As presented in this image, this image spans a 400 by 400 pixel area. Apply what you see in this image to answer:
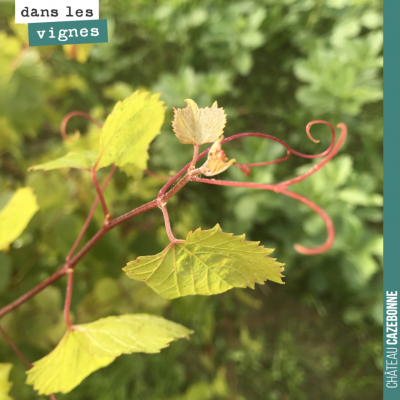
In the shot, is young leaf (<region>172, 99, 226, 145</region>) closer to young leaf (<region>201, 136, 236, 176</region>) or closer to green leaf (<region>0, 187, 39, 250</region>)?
young leaf (<region>201, 136, 236, 176</region>)

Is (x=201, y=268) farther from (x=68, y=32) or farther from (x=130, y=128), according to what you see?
(x=68, y=32)

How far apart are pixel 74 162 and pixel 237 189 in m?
0.53

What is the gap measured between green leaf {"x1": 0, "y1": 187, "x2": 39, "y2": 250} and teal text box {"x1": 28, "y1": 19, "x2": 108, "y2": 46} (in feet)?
0.82

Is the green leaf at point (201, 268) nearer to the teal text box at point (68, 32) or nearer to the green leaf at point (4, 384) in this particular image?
the green leaf at point (4, 384)

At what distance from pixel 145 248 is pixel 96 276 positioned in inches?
4.4

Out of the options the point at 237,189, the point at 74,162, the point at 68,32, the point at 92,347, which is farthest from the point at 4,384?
the point at 237,189

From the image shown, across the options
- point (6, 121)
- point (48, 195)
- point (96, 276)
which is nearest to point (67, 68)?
point (6, 121)

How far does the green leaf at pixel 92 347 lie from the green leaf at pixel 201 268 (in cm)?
8

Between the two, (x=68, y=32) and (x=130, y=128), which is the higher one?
(x=68, y=32)

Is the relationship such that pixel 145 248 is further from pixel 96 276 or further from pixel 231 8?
pixel 231 8

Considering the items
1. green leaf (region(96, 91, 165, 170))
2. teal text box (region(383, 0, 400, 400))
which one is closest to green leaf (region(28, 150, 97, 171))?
green leaf (region(96, 91, 165, 170))

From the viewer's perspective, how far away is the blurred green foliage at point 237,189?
67cm

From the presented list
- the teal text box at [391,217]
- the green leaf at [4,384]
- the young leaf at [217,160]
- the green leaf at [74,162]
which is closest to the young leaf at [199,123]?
the young leaf at [217,160]

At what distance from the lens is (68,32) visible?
476mm
